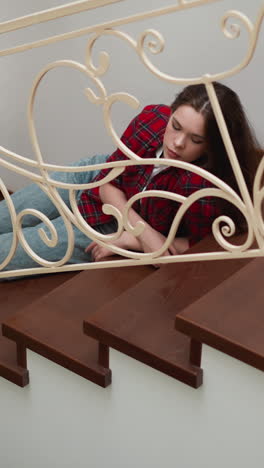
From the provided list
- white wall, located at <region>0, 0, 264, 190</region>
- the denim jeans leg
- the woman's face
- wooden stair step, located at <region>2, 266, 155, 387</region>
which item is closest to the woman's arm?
wooden stair step, located at <region>2, 266, 155, 387</region>

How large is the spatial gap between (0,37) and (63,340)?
201cm

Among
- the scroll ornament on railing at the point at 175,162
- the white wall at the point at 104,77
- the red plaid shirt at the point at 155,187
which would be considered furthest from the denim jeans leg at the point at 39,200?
the scroll ornament on railing at the point at 175,162

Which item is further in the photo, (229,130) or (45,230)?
(45,230)

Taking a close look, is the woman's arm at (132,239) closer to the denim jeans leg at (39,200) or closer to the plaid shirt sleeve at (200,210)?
the plaid shirt sleeve at (200,210)

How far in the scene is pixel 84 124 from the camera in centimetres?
346

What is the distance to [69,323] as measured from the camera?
2006 millimetres

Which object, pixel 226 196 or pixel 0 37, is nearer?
pixel 226 196

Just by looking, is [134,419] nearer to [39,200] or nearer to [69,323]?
[69,323]

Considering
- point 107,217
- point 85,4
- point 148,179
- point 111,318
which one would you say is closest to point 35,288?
point 107,217

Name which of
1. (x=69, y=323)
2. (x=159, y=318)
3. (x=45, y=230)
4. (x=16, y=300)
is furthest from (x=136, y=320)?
(x=45, y=230)

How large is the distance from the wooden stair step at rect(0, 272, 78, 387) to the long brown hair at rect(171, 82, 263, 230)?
0.63 metres

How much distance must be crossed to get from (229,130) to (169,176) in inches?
9.7

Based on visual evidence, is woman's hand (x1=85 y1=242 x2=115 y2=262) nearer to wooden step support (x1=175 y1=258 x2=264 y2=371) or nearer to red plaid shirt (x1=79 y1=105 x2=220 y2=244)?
red plaid shirt (x1=79 y1=105 x2=220 y2=244)

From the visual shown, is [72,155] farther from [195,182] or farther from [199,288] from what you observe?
[199,288]
